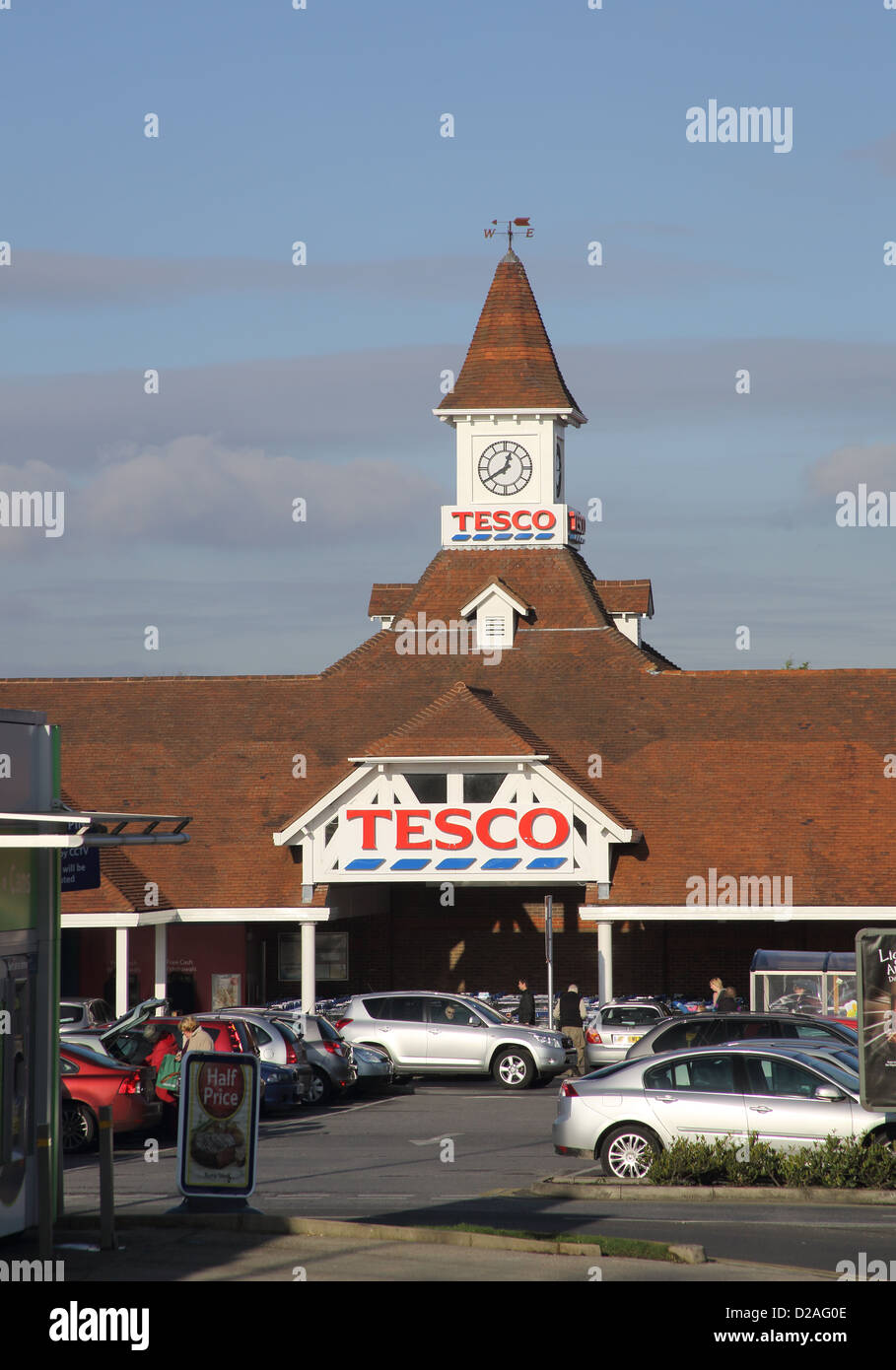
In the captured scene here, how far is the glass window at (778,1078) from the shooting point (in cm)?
1919

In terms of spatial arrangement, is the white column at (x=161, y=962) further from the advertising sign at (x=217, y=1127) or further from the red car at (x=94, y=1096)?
the advertising sign at (x=217, y=1127)

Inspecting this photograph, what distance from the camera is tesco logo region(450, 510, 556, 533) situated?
49000mm

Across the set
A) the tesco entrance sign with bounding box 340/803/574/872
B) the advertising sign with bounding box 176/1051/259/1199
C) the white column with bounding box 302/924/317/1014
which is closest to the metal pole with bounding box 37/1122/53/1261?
the advertising sign with bounding box 176/1051/259/1199

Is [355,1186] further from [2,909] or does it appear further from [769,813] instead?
[769,813]

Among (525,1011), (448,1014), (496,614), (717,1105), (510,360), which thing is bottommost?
(717,1105)

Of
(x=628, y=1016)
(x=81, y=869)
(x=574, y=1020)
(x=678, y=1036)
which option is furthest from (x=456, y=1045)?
(x=678, y=1036)

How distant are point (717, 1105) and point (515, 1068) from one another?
12626 millimetres

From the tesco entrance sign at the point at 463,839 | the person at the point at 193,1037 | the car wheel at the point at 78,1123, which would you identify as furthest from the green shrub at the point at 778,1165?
the tesco entrance sign at the point at 463,839

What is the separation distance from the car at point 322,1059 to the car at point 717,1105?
957 cm

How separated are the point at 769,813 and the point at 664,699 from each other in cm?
466

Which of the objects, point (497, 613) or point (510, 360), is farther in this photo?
point (510, 360)

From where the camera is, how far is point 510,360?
166 feet

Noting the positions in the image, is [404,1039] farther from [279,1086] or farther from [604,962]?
[604,962]
